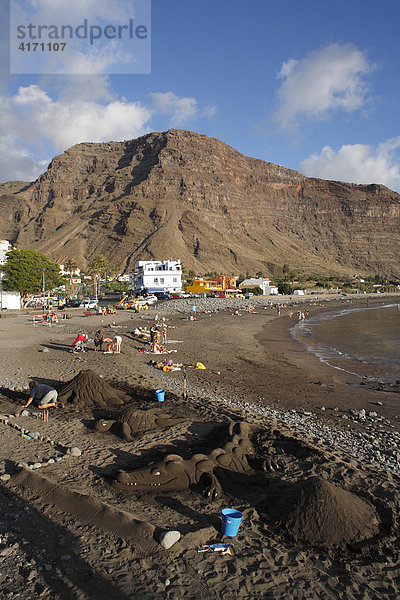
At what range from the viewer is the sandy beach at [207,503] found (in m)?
4.07

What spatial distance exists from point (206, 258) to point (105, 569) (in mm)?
133602

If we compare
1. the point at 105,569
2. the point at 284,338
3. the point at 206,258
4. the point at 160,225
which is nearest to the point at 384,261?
the point at 206,258

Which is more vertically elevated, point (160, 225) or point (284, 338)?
point (160, 225)

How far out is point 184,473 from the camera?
5953 mm

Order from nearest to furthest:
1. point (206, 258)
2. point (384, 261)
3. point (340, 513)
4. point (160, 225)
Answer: point (340, 513) < point (206, 258) < point (160, 225) < point (384, 261)

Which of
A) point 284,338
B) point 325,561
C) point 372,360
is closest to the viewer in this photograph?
point 325,561

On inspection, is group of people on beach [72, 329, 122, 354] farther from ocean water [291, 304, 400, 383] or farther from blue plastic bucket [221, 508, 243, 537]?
blue plastic bucket [221, 508, 243, 537]

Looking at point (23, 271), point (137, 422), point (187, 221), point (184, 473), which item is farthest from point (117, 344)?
point (187, 221)

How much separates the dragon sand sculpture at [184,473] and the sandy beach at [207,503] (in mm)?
102

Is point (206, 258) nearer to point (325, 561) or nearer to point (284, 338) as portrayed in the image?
point (284, 338)

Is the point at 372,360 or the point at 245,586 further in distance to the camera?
the point at 372,360

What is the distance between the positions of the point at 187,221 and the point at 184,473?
487ft

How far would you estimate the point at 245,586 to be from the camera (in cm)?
402

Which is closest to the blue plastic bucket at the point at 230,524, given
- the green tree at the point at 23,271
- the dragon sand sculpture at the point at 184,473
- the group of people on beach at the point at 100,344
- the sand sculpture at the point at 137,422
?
the dragon sand sculpture at the point at 184,473
